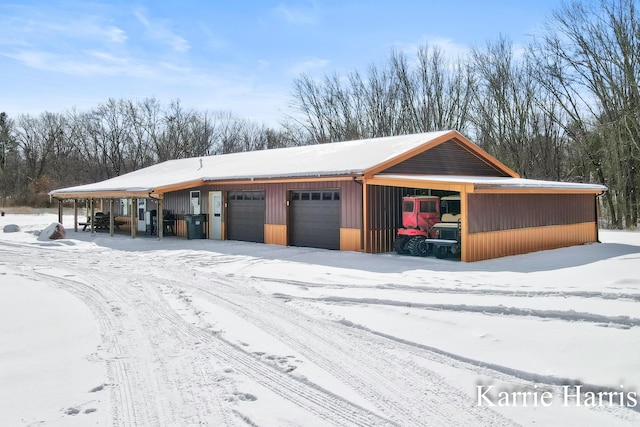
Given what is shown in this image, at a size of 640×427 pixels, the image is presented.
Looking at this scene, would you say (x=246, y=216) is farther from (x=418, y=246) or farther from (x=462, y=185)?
(x=462, y=185)

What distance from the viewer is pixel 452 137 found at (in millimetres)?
17906

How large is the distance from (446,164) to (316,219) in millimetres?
5288

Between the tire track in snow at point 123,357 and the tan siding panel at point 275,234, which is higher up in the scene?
the tan siding panel at point 275,234

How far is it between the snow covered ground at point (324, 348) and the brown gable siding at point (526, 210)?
2.44m

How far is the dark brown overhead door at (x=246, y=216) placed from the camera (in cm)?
1862

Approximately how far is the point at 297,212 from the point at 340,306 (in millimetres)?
9376

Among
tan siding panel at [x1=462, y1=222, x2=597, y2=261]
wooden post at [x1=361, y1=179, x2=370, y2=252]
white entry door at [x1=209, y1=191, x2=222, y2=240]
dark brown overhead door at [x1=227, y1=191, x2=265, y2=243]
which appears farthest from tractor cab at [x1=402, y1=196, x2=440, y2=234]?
white entry door at [x1=209, y1=191, x2=222, y2=240]

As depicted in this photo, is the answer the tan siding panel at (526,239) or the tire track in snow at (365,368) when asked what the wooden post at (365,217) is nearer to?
the tan siding panel at (526,239)

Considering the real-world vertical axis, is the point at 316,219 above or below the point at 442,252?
above

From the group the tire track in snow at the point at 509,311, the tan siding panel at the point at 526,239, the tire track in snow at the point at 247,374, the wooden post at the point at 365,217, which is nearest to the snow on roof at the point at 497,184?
the wooden post at the point at 365,217

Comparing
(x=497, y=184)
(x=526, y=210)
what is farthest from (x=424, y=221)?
(x=526, y=210)

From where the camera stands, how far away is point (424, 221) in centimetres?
1441

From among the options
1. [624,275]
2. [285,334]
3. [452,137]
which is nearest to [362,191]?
[452,137]

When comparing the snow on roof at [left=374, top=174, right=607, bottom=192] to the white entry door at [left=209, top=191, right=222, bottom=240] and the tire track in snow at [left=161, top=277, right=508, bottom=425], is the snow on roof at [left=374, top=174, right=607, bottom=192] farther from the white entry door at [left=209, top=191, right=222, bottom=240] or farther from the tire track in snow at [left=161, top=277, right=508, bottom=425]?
the white entry door at [left=209, top=191, right=222, bottom=240]
